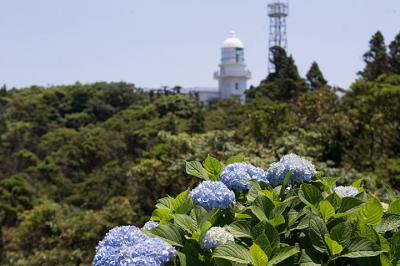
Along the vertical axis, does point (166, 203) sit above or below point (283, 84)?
above

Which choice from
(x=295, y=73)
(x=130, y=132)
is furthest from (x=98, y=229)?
(x=295, y=73)

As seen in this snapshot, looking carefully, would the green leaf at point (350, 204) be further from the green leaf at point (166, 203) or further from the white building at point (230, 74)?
the white building at point (230, 74)

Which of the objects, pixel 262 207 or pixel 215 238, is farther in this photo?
pixel 262 207

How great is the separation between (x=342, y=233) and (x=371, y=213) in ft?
0.41

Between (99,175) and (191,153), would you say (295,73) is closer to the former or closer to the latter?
(99,175)

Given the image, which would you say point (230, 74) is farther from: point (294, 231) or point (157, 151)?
point (294, 231)

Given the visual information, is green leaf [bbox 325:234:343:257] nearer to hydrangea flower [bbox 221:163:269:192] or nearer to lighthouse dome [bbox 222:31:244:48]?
hydrangea flower [bbox 221:163:269:192]

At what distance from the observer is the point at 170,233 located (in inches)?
60.1

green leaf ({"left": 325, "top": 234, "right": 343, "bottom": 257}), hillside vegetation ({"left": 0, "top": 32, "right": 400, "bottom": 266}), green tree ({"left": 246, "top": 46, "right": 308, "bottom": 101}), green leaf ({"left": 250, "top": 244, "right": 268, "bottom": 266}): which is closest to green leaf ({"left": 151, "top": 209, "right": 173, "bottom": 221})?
green leaf ({"left": 250, "top": 244, "right": 268, "bottom": 266})

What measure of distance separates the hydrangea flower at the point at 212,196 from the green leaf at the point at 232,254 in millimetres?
237

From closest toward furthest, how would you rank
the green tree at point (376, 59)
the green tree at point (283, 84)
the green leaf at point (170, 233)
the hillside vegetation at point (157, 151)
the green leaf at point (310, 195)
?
the green leaf at point (170, 233)
the green leaf at point (310, 195)
the hillside vegetation at point (157, 151)
the green tree at point (376, 59)
the green tree at point (283, 84)

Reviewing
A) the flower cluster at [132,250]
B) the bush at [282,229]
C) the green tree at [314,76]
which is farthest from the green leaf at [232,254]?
the green tree at [314,76]

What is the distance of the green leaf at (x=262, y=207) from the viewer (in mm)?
1576

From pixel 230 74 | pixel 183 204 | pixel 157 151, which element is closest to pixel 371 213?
pixel 183 204
